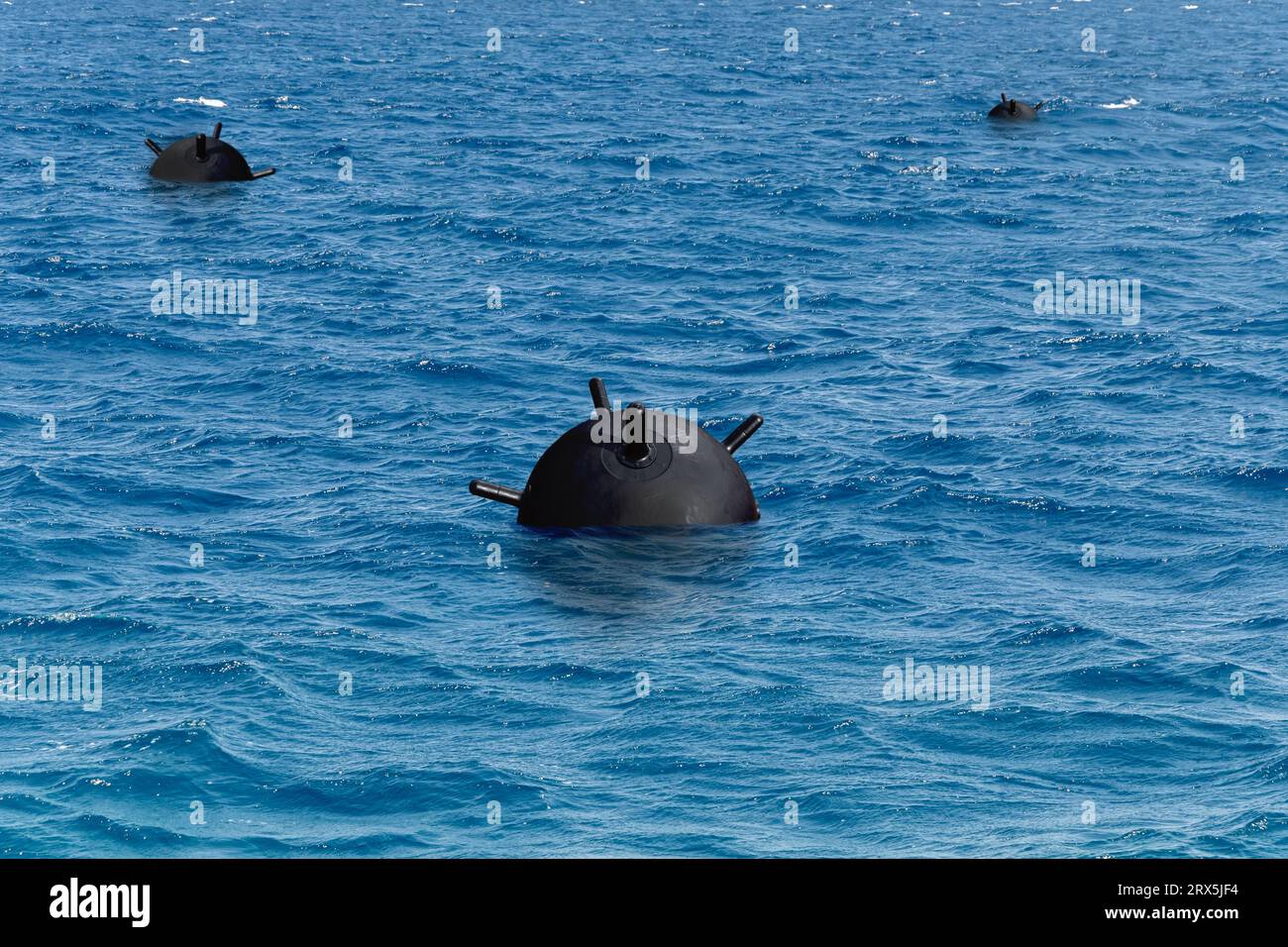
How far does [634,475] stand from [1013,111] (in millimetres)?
45500

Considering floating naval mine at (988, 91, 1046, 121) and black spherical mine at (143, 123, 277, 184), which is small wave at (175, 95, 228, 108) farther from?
floating naval mine at (988, 91, 1046, 121)

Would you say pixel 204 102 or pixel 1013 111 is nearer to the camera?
pixel 1013 111

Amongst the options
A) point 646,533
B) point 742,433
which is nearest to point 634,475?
point 646,533

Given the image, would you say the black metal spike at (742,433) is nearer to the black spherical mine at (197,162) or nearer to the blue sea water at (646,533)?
the blue sea water at (646,533)

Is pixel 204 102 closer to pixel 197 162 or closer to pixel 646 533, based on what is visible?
pixel 197 162

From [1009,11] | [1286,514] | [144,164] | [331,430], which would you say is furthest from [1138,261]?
[1009,11]

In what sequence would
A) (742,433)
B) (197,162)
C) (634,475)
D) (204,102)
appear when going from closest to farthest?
(634,475) → (742,433) → (197,162) → (204,102)

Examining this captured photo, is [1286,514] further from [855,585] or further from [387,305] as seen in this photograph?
[387,305]

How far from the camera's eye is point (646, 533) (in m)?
24.7

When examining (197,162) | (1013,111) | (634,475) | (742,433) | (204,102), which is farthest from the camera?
(204,102)

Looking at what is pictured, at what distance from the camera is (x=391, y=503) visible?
2884 centimetres

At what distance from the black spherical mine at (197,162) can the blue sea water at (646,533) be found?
2.20 ft

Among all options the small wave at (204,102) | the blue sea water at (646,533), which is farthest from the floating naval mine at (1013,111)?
the small wave at (204,102)

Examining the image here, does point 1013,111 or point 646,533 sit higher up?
point 1013,111
